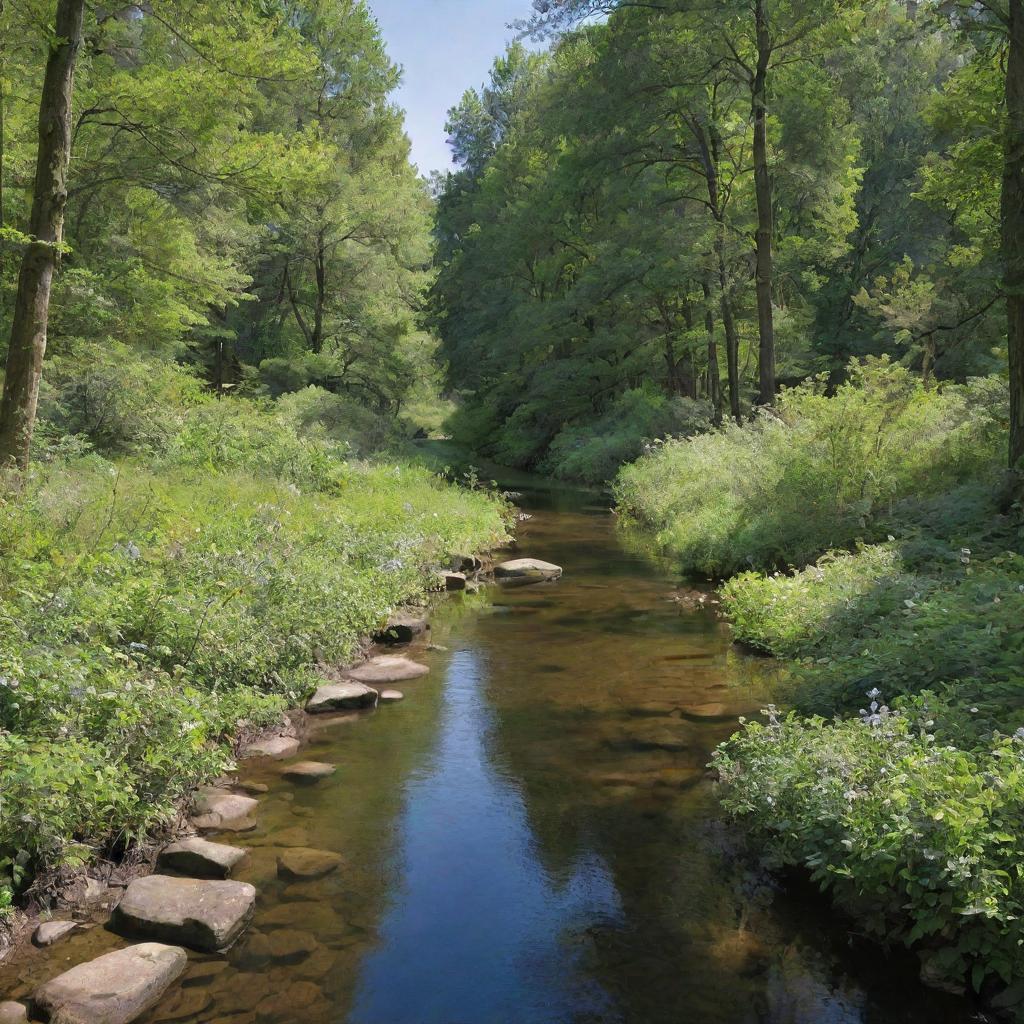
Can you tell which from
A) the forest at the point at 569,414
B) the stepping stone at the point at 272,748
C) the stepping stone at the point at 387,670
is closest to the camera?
the forest at the point at 569,414

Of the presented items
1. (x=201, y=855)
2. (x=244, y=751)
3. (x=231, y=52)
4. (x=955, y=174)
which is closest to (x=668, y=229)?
(x=955, y=174)

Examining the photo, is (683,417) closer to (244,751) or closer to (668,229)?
(668,229)

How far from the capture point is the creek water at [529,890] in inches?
166

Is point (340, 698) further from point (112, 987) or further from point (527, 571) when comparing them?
point (527, 571)

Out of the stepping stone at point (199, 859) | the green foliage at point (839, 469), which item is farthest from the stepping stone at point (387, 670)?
the green foliage at point (839, 469)

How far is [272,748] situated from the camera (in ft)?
23.4

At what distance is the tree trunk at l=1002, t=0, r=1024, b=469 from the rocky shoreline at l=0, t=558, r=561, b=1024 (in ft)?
28.5

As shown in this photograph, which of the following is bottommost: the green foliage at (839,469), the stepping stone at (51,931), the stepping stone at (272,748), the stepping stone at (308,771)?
the stepping stone at (51,931)

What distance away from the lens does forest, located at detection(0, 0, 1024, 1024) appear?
16.8 ft

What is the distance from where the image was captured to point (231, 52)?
11.1 m

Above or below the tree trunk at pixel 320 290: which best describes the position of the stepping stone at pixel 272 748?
below

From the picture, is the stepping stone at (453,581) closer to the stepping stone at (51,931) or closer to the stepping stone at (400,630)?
the stepping stone at (400,630)

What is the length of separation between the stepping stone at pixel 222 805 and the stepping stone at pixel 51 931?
1.27 m

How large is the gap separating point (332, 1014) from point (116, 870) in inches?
71.3
